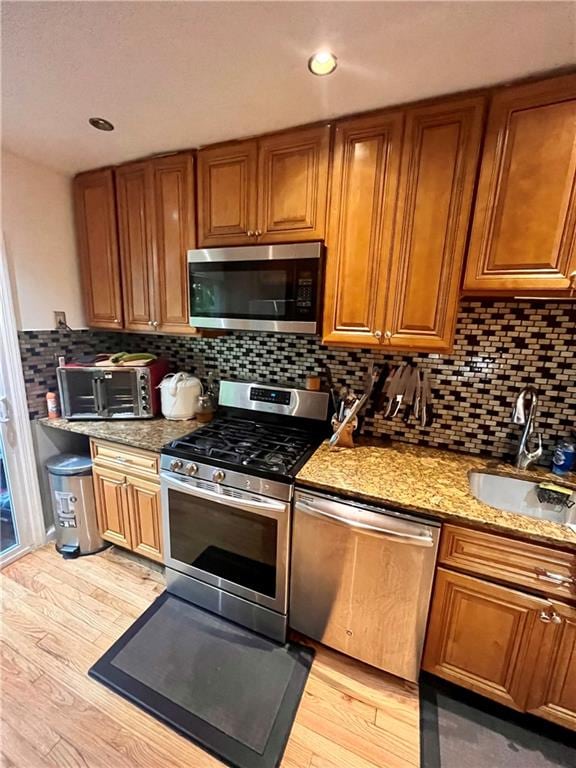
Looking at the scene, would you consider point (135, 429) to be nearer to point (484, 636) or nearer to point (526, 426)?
point (484, 636)

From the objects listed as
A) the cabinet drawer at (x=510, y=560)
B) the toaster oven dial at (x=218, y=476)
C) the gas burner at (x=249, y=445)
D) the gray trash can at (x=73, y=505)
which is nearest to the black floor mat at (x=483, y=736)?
the cabinet drawer at (x=510, y=560)

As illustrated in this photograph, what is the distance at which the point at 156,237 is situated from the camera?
1.91 metres

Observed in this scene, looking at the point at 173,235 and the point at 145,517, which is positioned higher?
the point at 173,235

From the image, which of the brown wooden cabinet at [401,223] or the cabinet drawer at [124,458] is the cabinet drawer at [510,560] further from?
the cabinet drawer at [124,458]

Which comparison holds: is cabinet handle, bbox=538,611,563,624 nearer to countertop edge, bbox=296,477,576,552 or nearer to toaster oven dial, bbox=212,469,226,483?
countertop edge, bbox=296,477,576,552

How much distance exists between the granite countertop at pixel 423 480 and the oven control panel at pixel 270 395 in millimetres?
383

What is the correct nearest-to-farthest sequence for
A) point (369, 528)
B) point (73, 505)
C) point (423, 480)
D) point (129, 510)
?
point (369, 528) → point (423, 480) → point (129, 510) → point (73, 505)

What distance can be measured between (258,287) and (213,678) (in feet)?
6.01

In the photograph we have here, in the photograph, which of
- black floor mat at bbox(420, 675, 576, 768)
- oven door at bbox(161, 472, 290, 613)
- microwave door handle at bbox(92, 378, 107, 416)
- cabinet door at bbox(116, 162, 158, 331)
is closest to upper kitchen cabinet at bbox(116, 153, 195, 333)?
cabinet door at bbox(116, 162, 158, 331)

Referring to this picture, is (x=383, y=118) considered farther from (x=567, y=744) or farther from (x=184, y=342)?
(x=567, y=744)

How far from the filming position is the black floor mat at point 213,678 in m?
1.26

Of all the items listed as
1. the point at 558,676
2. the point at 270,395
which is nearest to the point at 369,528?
the point at 558,676

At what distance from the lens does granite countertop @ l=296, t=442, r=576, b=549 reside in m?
1.15

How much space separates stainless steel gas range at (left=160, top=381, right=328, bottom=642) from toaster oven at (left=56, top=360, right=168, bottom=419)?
0.52 meters
